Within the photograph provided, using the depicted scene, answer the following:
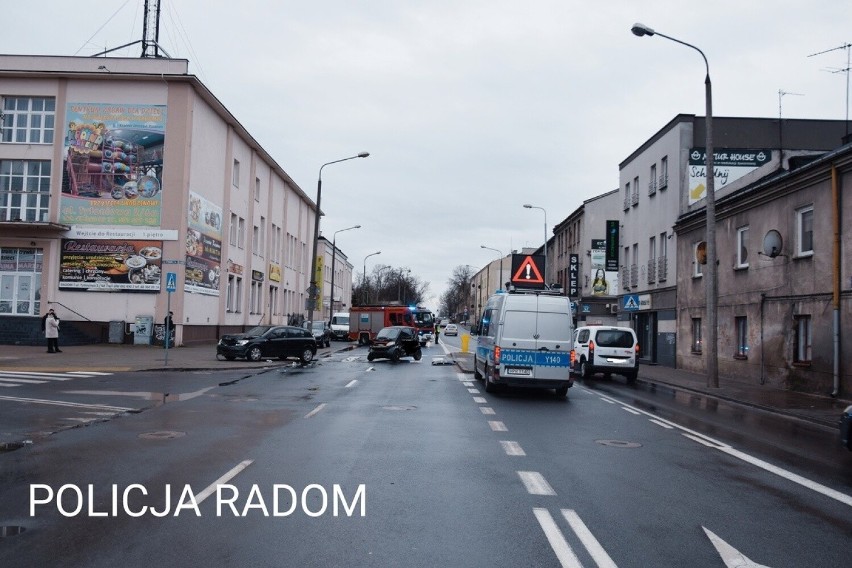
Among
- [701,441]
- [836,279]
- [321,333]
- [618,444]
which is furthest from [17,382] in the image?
[321,333]

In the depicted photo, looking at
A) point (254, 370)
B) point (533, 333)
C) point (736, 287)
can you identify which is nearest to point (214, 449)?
point (533, 333)

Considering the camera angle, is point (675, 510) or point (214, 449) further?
point (214, 449)

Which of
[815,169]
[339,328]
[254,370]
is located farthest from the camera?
[339,328]

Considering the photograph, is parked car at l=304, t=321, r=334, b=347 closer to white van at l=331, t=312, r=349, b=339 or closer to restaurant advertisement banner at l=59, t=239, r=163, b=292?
restaurant advertisement banner at l=59, t=239, r=163, b=292

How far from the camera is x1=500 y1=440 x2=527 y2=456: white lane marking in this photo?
373 inches

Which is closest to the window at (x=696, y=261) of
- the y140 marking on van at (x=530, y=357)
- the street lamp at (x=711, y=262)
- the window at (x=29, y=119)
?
the street lamp at (x=711, y=262)

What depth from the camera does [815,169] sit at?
67.6 feet

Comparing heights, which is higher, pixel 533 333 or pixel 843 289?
pixel 843 289

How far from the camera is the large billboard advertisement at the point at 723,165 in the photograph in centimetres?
3259

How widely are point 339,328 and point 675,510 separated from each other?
183 ft

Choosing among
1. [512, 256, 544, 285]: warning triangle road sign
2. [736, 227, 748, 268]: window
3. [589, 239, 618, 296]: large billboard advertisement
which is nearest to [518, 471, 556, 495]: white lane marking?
[512, 256, 544, 285]: warning triangle road sign

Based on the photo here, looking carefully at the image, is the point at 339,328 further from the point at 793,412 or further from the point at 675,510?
the point at 675,510

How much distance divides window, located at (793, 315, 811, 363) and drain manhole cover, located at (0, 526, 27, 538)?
2043 centimetres

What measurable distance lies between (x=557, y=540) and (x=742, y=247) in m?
22.5
